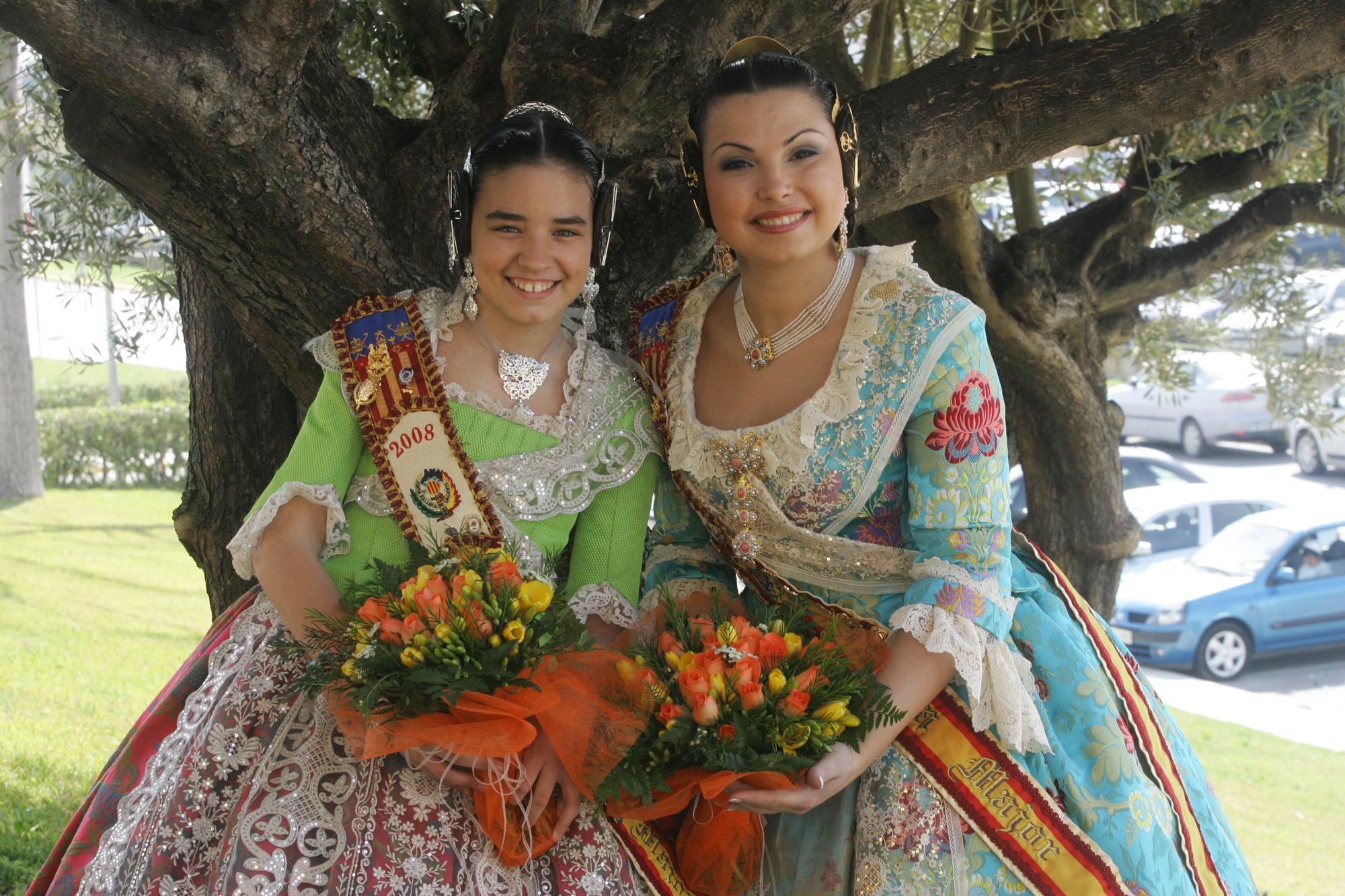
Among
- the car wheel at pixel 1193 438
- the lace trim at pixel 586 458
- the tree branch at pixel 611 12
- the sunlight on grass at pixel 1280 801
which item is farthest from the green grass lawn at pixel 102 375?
the lace trim at pixel 586 458

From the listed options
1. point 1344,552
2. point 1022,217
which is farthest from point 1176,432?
point 1022,217

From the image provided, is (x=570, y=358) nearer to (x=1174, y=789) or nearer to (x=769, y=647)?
(x=769, y=647)

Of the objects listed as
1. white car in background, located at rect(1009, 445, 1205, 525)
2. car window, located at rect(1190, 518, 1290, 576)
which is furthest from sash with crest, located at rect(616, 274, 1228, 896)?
white car in background, located at rect(1009, 445, 1205, 525)

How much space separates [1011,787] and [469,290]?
1.59 meters

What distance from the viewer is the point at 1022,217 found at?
16.0ft

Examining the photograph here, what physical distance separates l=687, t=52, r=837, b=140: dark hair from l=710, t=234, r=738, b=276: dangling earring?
0.35 metres

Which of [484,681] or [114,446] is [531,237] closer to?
[484,681]

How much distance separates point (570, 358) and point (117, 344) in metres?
2.41

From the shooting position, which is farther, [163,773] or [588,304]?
[588,304]

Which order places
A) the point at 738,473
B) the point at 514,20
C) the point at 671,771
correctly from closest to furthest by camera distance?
the point at 671,771
the point at 738,473
the point at 514,20

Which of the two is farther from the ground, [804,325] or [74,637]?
[804,325]

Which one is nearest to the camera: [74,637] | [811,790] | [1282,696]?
[811,790]

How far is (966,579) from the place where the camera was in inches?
97.2

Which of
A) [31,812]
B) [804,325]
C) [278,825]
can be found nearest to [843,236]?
[804,325]
